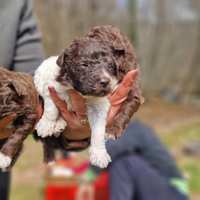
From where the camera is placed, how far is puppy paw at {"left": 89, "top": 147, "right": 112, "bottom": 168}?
2.24 metres

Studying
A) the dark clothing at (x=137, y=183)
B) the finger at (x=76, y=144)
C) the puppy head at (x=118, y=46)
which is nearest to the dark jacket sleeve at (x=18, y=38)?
the finger at (x=76, y=144)

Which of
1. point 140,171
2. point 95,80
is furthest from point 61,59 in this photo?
point 140,171

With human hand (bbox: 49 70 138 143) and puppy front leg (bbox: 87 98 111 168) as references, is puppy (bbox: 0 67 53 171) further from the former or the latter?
puppy front leg (bbox: 87 98 111 168)

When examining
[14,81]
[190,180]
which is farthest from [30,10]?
[190,180]

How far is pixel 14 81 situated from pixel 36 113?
0.36 meters

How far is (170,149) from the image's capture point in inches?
391

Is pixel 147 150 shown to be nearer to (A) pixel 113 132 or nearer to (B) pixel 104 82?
(A) pixel 113 132

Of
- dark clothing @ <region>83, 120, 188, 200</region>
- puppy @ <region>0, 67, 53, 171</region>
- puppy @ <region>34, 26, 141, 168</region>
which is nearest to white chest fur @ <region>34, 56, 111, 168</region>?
puppy @ <region>34, 26, 141, 168</region>

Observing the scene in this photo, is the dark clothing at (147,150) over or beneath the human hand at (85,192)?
over

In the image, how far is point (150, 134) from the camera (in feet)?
21.5

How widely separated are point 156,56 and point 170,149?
428 inches

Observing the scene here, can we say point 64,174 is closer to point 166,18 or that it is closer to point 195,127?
point 195,127

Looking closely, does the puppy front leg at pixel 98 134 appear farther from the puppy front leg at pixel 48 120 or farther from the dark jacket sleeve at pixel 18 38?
the dark jacket sleeve at pixel 18 38

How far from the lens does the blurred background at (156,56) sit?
868 centimetres
